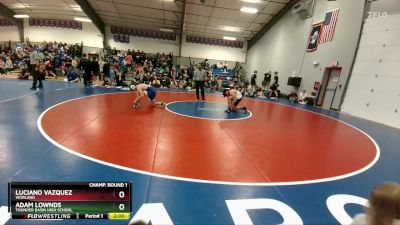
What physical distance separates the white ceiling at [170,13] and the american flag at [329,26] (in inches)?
182

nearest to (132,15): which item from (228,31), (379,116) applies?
(228,31)

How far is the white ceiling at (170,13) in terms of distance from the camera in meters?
18.6

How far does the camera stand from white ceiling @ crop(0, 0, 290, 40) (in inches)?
731

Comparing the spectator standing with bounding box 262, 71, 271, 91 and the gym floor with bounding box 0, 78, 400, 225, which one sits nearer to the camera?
the gym floor with bounding box 0, 78, 400, 225

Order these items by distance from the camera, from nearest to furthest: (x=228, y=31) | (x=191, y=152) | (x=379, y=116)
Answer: (x=191, y=152) → (x=379, y=116) → (x=228, y=31)

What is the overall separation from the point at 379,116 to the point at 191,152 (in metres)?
9.68

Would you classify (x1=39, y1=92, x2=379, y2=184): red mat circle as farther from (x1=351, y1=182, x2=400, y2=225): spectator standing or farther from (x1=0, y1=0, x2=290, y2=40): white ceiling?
(x1=0, y1=0, x2=290, y2=40): white ceiling

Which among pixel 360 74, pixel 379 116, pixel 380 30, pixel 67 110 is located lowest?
pixel 67 110

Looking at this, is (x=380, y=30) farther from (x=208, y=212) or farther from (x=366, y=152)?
(x=208, y=212)

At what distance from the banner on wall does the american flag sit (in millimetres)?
441

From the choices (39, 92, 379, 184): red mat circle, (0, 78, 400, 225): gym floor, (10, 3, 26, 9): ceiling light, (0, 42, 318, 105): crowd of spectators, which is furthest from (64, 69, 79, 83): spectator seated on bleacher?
(10, 3, 26, 9): ceiling light

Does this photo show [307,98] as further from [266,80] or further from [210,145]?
[210,145]

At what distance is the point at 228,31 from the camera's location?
2447cm

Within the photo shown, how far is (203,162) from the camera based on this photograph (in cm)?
441
